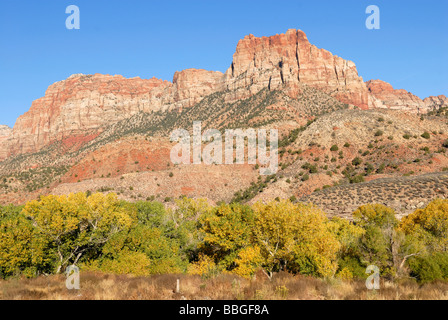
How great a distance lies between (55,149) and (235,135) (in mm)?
128809

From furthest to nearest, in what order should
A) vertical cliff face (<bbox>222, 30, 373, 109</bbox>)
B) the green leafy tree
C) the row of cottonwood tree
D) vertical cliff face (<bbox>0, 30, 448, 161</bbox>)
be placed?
vertical cliff face (<bbox>0, 30, 448, 161</bbox>) → vertical cliff face (<bbox>222, 30, 373, 109</bbox>) → the green leafy tree → the row of cottonwood tree

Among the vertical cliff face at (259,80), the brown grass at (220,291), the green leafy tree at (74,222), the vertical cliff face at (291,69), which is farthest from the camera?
the vertical cliff face at (259,80)

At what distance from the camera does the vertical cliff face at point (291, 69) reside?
134 meters

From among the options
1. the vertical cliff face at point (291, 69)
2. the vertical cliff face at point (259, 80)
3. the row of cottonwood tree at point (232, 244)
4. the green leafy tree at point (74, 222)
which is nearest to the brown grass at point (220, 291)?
the row of cottonwood tree at point (232, 244)

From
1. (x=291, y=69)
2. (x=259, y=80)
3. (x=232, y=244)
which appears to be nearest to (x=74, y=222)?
(x=232, y=244)

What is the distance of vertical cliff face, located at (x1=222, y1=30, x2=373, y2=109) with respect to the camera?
439 ft

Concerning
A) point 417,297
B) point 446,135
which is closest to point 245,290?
point 417,297

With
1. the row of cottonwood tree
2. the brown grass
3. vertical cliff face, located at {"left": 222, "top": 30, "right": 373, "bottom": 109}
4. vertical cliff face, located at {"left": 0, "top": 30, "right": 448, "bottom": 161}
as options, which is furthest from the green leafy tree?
vertical cliff face, located at {"left": 222, "top": 30, "right": 373, "bottom": 109}

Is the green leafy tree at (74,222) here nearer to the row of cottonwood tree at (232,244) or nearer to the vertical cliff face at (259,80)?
the row of cottonwood tree at (232,244)

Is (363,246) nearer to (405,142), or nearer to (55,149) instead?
(405,142)

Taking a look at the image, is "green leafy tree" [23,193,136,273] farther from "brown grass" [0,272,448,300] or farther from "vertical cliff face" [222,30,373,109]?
"vertical cliff face" [222,30,373,109]

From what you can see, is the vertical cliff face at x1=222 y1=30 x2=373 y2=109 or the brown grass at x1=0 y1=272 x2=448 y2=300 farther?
the vertical cliff face at x1=222 y1=30 x2=373 y2=109

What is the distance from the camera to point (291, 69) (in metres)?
134
